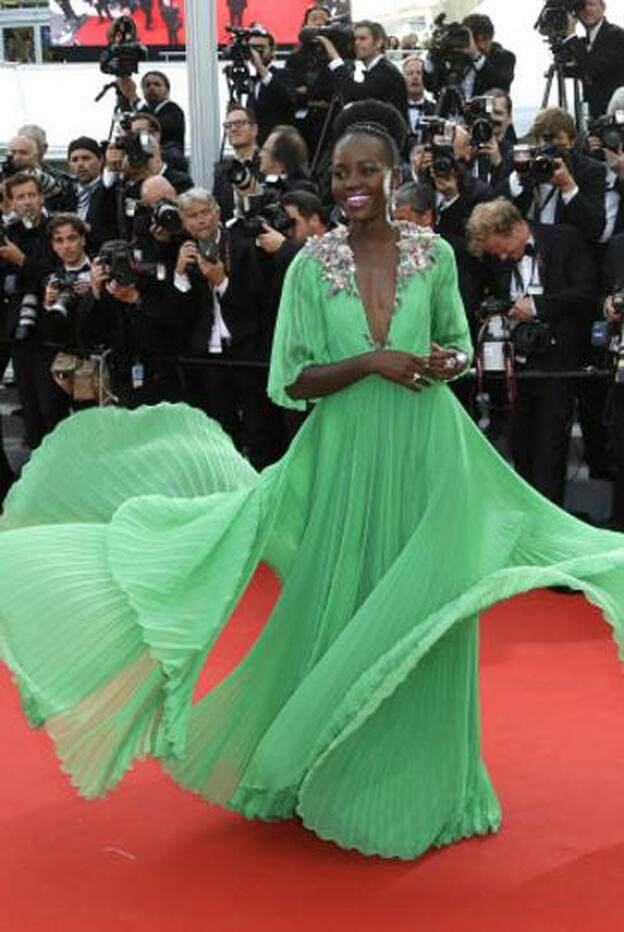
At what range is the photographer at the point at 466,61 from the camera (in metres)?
8.44

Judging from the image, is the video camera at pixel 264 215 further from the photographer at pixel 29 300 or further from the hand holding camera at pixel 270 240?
→ the photographer at pixel 29 300

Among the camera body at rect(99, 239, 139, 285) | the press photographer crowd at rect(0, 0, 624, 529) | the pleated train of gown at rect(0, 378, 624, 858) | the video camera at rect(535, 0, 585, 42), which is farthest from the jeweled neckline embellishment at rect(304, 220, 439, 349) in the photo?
the video camera at rect(535, 0, 585, 42)

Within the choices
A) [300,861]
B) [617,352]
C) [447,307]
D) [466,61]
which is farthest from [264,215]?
[300,861]

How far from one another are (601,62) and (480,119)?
113cm

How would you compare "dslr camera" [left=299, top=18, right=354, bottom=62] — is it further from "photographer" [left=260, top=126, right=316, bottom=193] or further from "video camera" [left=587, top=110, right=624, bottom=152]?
"video camera" [left=587, top=110, right=624, bottom=152]

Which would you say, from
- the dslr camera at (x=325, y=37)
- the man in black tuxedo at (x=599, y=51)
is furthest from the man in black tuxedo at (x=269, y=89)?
the man in black tuxedo at (x=599, y=51)

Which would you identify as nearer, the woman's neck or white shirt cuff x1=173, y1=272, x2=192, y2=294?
the woman's neck

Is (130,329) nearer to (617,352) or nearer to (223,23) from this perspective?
(617,352)

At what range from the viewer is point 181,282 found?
266 inches

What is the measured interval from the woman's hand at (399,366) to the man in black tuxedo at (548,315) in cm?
281

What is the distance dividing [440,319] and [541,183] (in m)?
3.07

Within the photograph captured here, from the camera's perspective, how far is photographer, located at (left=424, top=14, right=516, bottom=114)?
8.44 m

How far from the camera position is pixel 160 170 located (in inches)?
309

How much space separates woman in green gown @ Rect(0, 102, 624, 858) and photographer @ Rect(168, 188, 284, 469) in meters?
2.85
